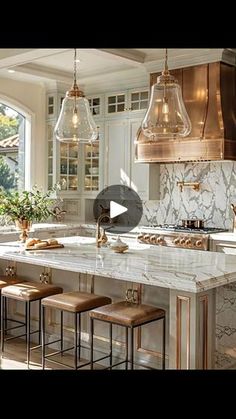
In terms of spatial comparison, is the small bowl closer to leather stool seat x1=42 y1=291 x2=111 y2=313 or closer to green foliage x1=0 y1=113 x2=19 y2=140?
leather stool seat x1=42 y1=291 x2=111 y2=313

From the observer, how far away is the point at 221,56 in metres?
5.43

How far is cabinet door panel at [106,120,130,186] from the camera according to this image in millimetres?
6605

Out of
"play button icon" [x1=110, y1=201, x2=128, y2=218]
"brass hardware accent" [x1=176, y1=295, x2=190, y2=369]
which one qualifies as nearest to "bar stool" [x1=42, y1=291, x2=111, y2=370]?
"brass hardware accent" [x1=176, y1=295, x2=190, y2=369]

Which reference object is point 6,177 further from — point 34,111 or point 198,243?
point 198,243

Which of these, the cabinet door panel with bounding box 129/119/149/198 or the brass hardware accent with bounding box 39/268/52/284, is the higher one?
the cabinet door panel with bounding box 129/119/149/198

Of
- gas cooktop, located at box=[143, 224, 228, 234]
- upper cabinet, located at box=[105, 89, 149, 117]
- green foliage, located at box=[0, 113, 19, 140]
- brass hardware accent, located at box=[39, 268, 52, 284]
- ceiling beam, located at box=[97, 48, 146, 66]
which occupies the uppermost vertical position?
ceiling beam, located at box=[97, 48, 146, 66]

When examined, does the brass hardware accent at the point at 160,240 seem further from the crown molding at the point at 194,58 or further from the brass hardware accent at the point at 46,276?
the crown molding at the point at 194,58

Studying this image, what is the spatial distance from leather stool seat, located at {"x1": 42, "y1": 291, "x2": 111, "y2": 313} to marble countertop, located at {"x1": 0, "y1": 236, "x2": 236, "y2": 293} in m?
0.25

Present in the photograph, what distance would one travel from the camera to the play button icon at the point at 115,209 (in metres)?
7.02

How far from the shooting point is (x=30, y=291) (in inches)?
161

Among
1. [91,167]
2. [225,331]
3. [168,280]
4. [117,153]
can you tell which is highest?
[117,153]

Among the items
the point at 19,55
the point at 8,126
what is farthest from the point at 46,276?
the point at 8,126

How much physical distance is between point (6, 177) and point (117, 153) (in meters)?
1.49
